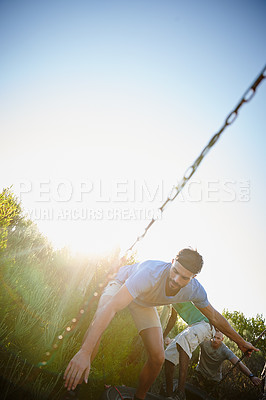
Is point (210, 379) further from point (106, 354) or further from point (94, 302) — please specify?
point (94, 302)

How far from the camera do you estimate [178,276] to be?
2605 mm

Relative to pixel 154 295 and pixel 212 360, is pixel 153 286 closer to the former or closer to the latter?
pixel 154 295

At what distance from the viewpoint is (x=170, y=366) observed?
13.9 ft

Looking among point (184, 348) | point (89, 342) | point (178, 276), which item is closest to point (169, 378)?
point (184, 348)

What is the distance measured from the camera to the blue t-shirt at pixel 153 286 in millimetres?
2400

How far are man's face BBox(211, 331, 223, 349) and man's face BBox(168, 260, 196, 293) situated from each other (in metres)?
2.80

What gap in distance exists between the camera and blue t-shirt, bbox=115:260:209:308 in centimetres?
240

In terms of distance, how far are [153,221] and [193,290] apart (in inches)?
48.6

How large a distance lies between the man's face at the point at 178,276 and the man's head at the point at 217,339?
2803 millimetres

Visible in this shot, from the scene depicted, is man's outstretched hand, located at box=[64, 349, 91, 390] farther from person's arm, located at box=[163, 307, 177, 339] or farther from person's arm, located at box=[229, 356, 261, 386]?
person's arm, located at box=[163, 307, 177, 339]

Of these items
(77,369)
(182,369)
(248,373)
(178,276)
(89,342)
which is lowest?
(248,373)

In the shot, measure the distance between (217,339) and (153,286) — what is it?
9.94ft

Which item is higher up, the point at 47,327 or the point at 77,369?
the point at 77,369

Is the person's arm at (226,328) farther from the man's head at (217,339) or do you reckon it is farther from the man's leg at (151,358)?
the man's head at (217,339)
